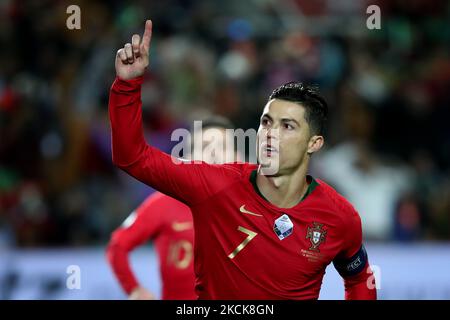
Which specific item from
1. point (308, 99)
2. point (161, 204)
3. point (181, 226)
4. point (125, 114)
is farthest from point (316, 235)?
point (161, 204)

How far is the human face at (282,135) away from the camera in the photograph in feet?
14.8

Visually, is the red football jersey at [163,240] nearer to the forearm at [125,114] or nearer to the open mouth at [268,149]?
the open mouth at [268,149]

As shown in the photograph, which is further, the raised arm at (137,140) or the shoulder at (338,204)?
the shoulder at (338,204)

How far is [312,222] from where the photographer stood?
4.61 m

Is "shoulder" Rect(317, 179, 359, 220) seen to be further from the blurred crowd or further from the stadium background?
the blurred crowd

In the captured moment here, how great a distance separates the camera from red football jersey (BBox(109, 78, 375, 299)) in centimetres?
446

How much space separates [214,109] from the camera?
9.58 meters

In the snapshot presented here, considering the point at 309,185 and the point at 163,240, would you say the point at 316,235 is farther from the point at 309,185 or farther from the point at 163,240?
the point at 163,240

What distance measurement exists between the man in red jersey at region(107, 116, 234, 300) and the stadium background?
5.07 ft

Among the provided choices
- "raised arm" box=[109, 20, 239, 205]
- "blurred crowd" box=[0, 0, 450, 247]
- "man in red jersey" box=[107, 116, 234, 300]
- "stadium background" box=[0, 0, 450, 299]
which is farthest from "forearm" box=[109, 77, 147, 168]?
"blurred crowd" box=[0, 0, 450, 247]

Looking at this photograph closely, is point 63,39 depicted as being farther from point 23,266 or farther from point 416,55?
point 416,55

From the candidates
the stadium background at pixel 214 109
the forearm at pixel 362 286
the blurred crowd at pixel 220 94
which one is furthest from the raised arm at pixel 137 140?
the blurred crowd at pixel 220 94
